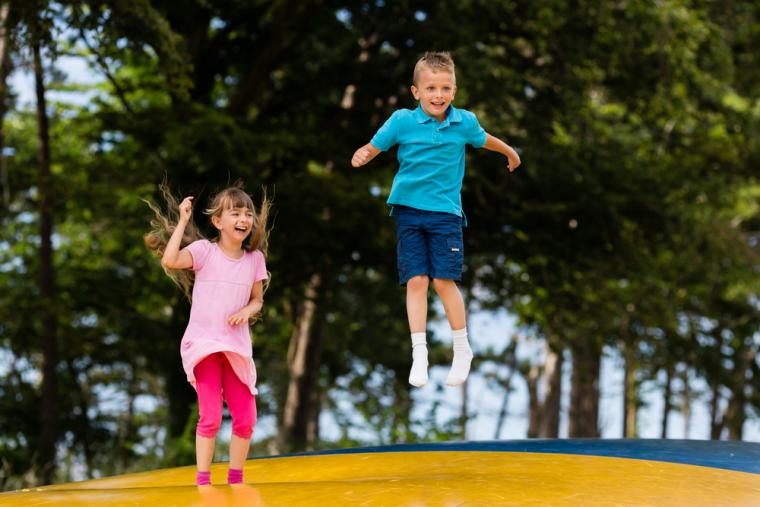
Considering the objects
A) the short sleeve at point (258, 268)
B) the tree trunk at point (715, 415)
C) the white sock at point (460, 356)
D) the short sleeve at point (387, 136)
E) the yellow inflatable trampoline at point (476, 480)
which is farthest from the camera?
the tree trunk at point (715, 415)

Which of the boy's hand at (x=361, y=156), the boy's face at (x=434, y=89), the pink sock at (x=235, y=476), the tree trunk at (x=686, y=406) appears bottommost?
the tree trunk at (x=686, y=406)

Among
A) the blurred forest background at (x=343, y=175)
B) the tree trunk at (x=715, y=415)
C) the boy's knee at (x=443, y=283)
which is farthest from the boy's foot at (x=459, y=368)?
the tree trunk at (x=715, y=415)

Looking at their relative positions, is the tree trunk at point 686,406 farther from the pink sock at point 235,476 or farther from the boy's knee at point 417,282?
the pink sock at point 235,476

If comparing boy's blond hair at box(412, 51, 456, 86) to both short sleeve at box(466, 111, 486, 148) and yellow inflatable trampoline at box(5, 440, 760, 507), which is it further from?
yellow inflatable trampoline at box(5, 440, 760, 507)

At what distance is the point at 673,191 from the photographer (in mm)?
14422

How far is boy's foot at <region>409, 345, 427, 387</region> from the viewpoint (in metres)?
4.86

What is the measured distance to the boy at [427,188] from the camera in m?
4.83

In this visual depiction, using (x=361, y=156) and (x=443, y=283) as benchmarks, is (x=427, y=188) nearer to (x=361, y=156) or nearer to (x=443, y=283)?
(x=361, y=156)

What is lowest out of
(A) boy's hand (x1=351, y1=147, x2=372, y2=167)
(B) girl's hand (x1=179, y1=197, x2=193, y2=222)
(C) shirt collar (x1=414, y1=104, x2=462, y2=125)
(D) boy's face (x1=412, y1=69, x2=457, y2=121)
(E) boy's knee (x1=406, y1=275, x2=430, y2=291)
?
(E) boy's knee (x1=406, y1=275, x2=430, y2=291)

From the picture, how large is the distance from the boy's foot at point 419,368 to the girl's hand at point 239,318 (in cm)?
81

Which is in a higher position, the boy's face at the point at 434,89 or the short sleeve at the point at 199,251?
the boy's face at the point at 434,89

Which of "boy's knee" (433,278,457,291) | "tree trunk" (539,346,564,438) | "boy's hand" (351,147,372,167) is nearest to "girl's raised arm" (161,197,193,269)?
"boy's hand" (351,147,372,167)

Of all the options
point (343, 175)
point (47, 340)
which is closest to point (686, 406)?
point (343, 175)

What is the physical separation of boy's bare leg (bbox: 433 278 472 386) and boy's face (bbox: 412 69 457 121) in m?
0.82
